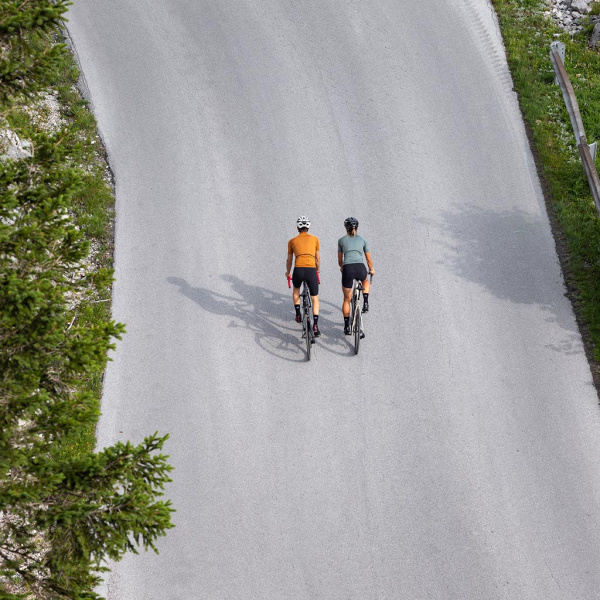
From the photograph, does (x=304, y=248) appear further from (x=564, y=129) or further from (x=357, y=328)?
(x=564, y=129)

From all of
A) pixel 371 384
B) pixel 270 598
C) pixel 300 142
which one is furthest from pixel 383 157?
pixel 270 598

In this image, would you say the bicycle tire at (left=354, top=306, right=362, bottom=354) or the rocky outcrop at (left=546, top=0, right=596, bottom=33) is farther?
the rocky outcrop at (left=546, top=0, right=596, bottom=33)

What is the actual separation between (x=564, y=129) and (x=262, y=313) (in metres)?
7.82

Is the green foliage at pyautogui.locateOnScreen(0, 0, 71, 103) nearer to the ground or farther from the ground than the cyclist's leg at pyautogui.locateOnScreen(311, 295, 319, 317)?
farther from the ground

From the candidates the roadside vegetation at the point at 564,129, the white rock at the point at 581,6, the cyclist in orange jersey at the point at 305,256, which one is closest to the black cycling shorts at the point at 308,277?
the cyclist in orange jersey at the point at 305,256

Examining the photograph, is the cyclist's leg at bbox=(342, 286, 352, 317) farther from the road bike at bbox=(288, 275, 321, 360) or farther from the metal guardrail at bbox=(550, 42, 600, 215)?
the metal guardrail at bbox=(550, 42, 600, 215)

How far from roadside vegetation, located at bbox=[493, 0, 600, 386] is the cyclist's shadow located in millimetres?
4313

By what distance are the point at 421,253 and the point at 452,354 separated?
2.42 metres

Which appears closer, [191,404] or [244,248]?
[191,404]

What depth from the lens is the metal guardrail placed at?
14477 mm

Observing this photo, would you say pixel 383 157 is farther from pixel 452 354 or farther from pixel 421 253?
pixel 452 354

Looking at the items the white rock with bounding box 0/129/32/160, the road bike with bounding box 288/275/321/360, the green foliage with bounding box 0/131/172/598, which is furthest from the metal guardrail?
the green foliage with bounding box 0/131/172/598

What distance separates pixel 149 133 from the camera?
54.2 feet

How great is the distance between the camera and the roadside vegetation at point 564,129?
1365 centimetres
